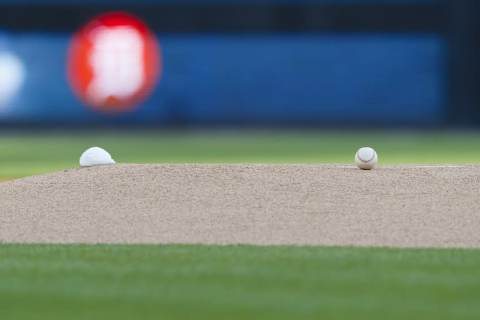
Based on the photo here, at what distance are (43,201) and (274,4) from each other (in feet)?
68.5

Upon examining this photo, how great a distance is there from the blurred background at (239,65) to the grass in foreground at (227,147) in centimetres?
101

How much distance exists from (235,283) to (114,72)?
78.7ft

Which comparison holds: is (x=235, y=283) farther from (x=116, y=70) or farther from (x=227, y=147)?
(x=116, y=70)

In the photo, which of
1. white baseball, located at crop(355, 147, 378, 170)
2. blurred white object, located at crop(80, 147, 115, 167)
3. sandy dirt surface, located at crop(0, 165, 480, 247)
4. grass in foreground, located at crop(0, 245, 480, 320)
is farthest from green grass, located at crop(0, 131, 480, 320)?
blurred white object, located at crop(80, 147, 115, 167)

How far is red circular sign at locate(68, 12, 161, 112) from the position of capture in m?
31.7

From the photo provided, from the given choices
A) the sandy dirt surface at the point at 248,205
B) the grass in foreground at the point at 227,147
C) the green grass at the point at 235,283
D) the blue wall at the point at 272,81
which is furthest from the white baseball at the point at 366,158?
the blue wall at the point at 272,81

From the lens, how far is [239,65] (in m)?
31.9

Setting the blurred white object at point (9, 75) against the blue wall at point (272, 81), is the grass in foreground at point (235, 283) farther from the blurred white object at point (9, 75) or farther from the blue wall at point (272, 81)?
the blurred white object at point (9, 75)

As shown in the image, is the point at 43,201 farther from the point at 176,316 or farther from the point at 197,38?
the point at 197,38

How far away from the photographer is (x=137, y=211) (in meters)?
11.4

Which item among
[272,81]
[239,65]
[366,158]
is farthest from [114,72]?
[366,158]

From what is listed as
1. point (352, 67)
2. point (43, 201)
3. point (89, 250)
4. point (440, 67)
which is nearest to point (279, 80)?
point (352, 67)

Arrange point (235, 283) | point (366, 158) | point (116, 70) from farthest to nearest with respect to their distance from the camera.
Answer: point (116, 70) → point (366, 158) → point (235, 283)

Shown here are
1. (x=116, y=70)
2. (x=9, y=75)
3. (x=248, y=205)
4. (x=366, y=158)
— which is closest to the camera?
(x=248, y=205)
